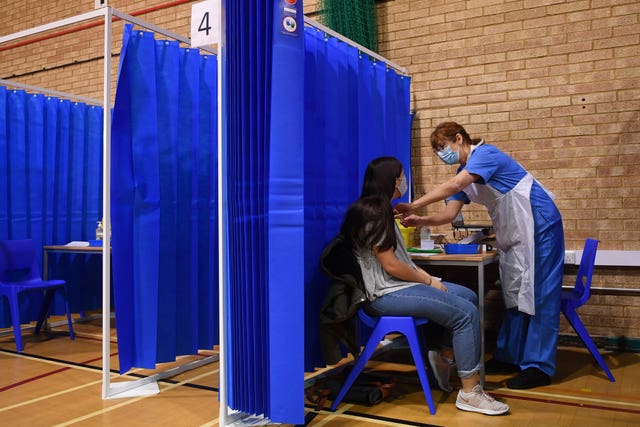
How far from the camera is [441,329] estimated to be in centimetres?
311

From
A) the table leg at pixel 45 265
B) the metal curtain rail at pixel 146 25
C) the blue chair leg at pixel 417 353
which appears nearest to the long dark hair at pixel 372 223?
the blue chair leg at pixel 417 353

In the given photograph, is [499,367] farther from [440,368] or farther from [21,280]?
[21,280]

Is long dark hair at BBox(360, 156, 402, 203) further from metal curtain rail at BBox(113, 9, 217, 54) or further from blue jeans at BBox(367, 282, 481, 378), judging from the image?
metal curtain rail at BBox(113, 9, 217, 54)

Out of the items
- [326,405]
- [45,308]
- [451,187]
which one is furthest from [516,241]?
[45,308]

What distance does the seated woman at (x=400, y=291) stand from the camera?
268cm

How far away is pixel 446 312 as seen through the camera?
8.86ft

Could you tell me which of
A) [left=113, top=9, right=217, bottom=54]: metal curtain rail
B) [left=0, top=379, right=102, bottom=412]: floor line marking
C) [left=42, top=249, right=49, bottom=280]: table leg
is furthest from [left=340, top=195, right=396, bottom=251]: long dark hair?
[left=42, top=249, right=49, bottom=280]: table leg

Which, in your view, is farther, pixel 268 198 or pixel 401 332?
pixel 401 332

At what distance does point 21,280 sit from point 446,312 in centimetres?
343

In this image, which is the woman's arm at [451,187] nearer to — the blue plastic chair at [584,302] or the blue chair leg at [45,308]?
the blue plastic chair at [584,302]

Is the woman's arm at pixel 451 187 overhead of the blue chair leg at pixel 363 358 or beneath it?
overhead

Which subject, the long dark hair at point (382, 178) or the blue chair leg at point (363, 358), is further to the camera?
the long dark hair at point (382, 178)

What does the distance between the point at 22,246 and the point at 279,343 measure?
9.90ft

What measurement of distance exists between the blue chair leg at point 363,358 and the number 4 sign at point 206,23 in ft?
4.80
